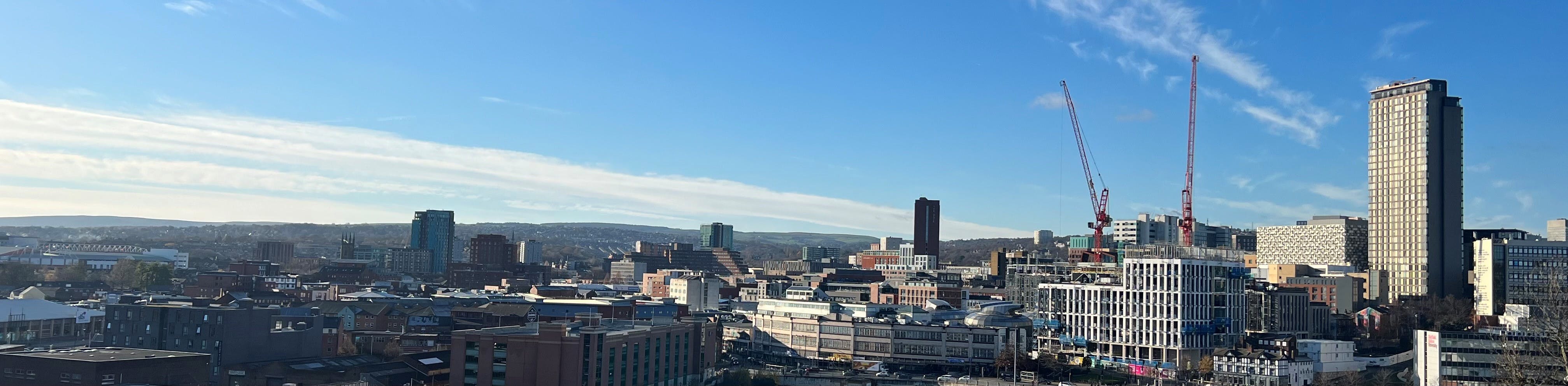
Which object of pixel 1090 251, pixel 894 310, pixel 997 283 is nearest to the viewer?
pixel 894 310

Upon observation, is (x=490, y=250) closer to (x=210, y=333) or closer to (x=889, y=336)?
(x=889, y=336)

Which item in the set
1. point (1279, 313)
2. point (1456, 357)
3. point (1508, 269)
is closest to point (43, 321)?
point (1456, 357)

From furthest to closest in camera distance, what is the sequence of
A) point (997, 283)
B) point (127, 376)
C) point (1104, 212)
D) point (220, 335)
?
point (997, 283) < point (1104, 212) < point (220, 335) < point (127, 376)

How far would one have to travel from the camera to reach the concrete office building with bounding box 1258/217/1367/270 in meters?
149

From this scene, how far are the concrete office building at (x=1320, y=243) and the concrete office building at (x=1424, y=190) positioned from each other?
14.1 metres

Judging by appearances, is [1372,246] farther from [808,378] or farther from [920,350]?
[808,378]

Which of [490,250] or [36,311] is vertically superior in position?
[490,250]

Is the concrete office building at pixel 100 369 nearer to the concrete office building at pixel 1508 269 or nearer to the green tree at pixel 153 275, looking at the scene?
the green tree at pixel 153 275

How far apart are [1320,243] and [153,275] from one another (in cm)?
12844

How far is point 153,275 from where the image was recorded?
142 metres

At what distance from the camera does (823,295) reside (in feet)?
379

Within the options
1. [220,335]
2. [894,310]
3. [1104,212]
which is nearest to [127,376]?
[220,335]

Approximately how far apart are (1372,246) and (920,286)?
148 feet

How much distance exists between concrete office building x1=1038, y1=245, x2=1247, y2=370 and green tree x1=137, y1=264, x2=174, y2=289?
96670 mm
